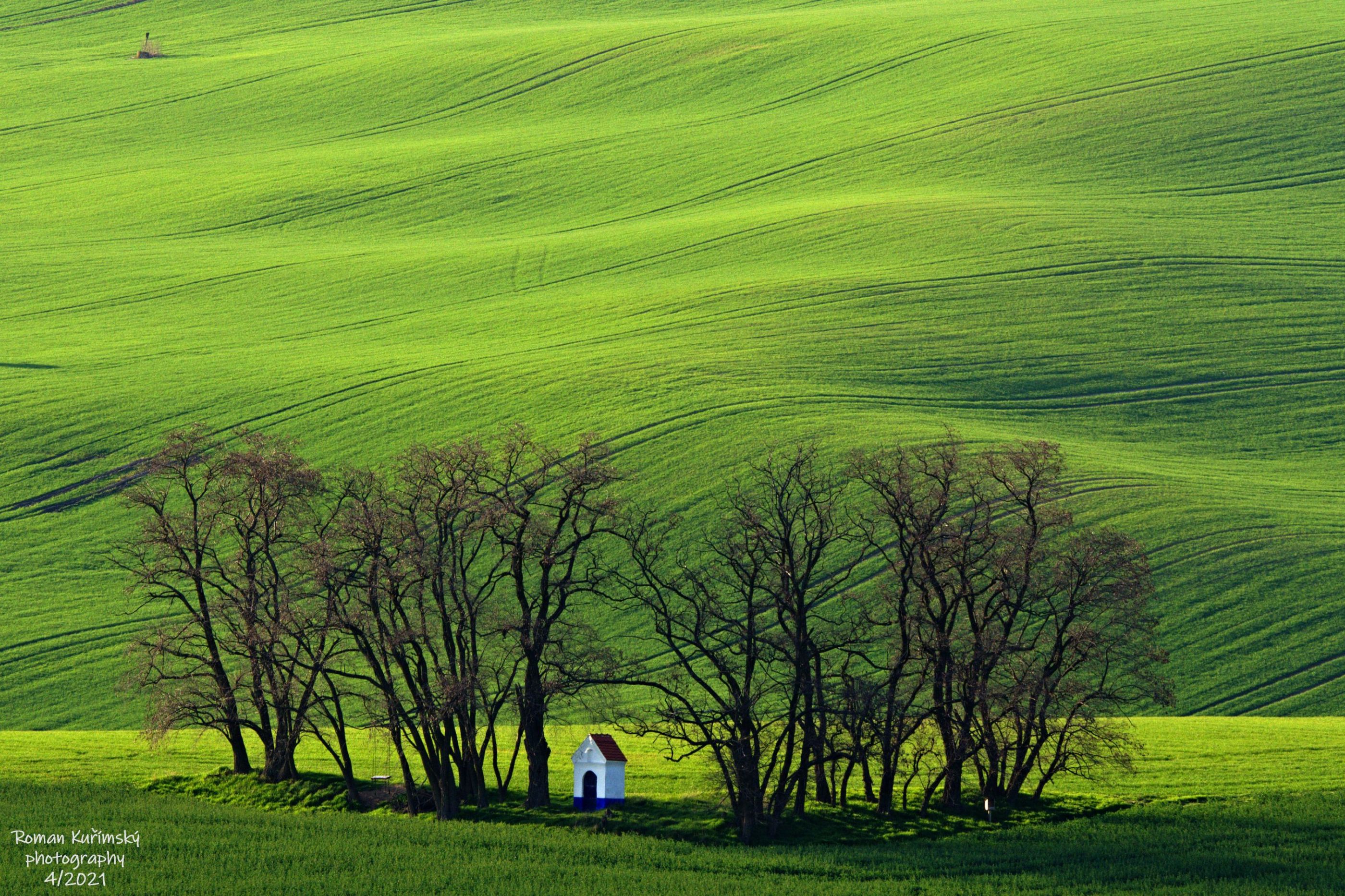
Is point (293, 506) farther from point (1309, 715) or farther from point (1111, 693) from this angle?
point (1309, 715)

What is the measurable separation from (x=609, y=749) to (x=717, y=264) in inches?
1716

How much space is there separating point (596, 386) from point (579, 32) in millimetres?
59179

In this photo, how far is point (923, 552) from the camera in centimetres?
2761

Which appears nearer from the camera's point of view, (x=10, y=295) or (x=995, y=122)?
(x=10, y=295)

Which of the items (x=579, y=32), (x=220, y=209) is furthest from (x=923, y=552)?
(x=579, y=32)

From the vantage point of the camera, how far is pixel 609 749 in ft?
92.2

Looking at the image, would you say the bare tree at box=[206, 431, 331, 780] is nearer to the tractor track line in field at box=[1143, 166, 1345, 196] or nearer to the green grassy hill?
the green grassy hill

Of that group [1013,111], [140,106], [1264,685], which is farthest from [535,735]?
[140,106]

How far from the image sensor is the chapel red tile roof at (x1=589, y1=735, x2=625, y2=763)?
1101 inches

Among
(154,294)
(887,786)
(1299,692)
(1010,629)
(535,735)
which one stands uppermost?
(154,294)

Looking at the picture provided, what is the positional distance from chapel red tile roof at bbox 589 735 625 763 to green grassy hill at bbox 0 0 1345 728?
17045 mm

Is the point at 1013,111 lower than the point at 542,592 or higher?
higher

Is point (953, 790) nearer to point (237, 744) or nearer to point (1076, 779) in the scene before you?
point (1076, 779)

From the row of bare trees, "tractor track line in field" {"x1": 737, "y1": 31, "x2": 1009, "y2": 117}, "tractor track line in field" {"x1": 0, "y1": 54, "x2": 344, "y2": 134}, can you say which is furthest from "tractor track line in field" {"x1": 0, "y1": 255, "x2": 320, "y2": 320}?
the row of bare trees
